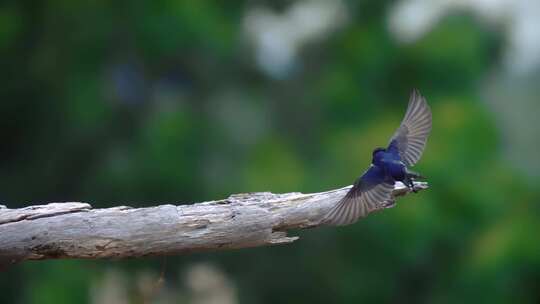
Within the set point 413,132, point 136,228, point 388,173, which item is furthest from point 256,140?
point 136,228

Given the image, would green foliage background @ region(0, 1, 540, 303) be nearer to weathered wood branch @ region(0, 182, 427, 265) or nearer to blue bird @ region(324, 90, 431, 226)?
blue bird @ region(324, 90, 431, 226)

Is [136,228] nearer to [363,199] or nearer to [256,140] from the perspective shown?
[363,199]

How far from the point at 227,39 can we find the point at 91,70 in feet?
2.22

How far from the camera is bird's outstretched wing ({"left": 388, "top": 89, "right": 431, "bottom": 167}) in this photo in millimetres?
3031

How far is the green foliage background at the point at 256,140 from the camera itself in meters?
4.88

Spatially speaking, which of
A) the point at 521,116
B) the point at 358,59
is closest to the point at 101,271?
the point at 358,59

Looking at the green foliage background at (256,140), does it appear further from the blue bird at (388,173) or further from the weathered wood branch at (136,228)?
the weathered wood branch at (136,228)

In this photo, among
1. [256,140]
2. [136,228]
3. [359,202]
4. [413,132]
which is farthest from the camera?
[256,140]

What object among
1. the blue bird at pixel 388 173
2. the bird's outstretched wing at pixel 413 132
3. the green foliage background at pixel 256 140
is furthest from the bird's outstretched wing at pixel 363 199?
the green foliage background at pixel 256 140

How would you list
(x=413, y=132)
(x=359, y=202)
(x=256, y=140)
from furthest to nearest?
(x=256, y=140), (x=413, y=132), (x=359, y=202)

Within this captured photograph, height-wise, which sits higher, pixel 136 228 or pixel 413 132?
pixel 413 132

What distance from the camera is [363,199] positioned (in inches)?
106

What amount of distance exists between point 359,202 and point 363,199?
0.6 inches

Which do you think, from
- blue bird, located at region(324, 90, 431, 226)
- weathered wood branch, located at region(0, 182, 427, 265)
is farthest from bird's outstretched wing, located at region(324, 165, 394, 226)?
weathered wood branch, located at region(0, 182, 427, 265)
